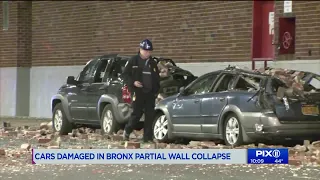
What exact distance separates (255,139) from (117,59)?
451 centimetres

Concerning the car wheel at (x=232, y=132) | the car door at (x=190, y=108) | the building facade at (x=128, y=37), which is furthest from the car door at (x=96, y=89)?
the building facade at (x=128, y=37)

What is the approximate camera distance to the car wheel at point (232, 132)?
1102cm

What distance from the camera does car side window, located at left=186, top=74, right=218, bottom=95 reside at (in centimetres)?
1226

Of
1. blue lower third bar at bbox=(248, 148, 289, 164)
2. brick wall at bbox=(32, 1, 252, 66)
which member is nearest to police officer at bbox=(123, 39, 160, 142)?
blue lower third bar at bbox=(248, 148, 289, 164)

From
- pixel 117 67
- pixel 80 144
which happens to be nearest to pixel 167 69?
pixel 117 67

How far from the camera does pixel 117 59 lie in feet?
46.9

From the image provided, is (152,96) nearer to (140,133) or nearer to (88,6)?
(140,133)

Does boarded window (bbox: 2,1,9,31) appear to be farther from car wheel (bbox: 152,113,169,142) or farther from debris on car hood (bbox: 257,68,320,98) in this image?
debris on car hood (bbox: 257,68,320,98)

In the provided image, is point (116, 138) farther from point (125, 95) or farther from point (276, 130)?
point (276, 130)

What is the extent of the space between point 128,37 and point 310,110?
33.9 ft

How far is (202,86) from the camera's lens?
40.9ft

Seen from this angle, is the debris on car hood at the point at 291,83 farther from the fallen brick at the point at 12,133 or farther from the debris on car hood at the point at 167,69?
the fallen brick at the point at 12,133

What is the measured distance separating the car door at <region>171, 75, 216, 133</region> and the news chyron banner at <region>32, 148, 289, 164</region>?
317 centimetres

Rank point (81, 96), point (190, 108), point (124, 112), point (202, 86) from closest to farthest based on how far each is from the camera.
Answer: point (190, 108) → point (202, 86) → point (124, 112) → point (81, 96)
